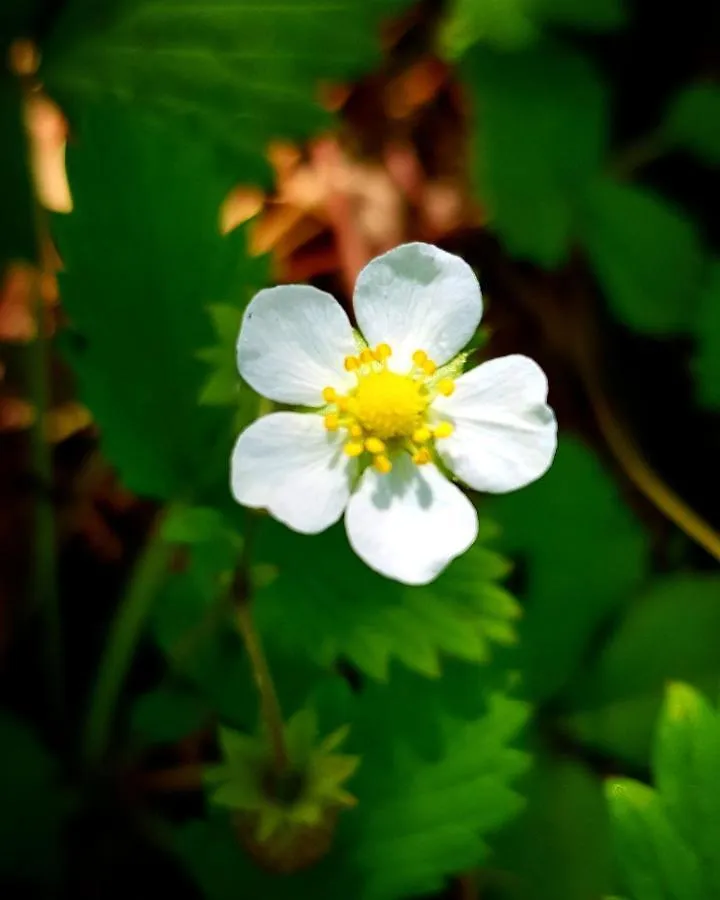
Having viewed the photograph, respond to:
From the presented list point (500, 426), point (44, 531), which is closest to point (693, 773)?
point (500, 426)

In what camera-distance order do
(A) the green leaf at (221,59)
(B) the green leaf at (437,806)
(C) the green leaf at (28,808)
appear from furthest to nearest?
(A) the green leaf at (221,59) → (C) the green leaf at (28,808) → (B) the green leaf at (437,806)

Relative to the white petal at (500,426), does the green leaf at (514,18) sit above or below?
above

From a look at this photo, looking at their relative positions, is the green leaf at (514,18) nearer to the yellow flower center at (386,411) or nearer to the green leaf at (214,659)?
the yellow flower center at (386,411)

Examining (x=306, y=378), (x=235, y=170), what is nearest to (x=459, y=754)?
(x=306, y=378)

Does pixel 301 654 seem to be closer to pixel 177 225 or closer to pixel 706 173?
pixel 177 225

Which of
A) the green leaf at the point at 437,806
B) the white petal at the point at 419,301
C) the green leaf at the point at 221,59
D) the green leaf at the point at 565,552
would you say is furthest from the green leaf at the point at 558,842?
the green leaf at the point at 221,59
